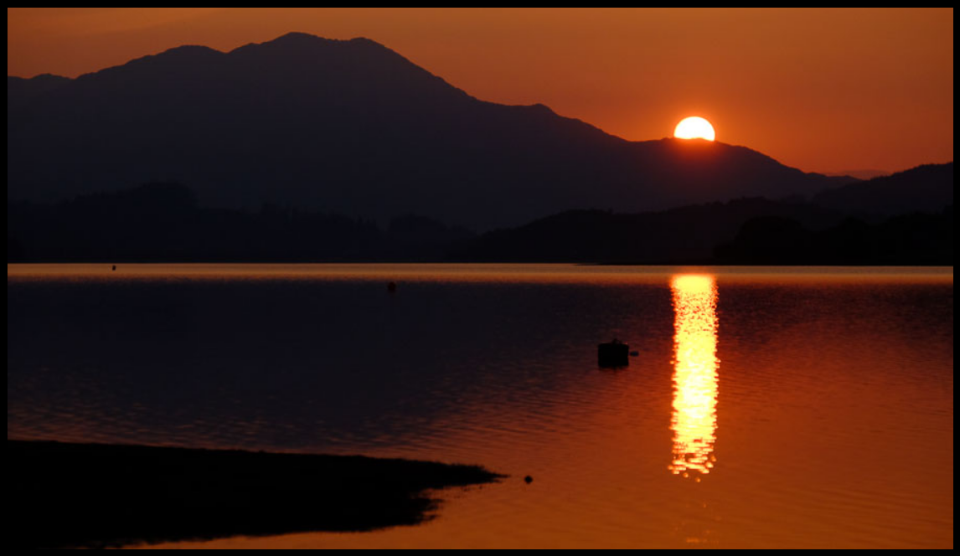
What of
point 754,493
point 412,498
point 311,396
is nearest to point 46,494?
point 412,498

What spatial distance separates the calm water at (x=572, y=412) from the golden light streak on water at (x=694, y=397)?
19cm

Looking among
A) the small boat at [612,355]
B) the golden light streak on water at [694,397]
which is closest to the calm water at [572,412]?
the golden light streak on water at [694,397]

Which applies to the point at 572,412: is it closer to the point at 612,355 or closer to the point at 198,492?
the point at 612,355

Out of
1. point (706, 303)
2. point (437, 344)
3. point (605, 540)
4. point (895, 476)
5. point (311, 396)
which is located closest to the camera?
point (605, 540)

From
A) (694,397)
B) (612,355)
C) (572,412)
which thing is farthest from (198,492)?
(612,355)

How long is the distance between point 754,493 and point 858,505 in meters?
2.79

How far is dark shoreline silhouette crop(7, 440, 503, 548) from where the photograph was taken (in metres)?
27.1

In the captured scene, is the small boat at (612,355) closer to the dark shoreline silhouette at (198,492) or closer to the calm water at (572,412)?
the calm water at (572,412)

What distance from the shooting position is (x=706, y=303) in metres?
165

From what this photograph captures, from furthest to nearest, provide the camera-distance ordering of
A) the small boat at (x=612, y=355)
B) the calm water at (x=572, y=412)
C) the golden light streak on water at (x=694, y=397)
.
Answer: the small boat at (x=612, y=355), the golden light streak on water at (x=694, y=397), the calm water at (x=572, y=412)

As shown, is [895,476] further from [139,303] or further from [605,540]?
[139,303]

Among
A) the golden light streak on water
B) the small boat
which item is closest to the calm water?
the golden light streak on water

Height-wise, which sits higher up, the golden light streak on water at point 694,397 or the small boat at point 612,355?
the small boat at point 612,355

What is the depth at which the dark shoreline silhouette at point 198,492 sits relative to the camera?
2711 cm
